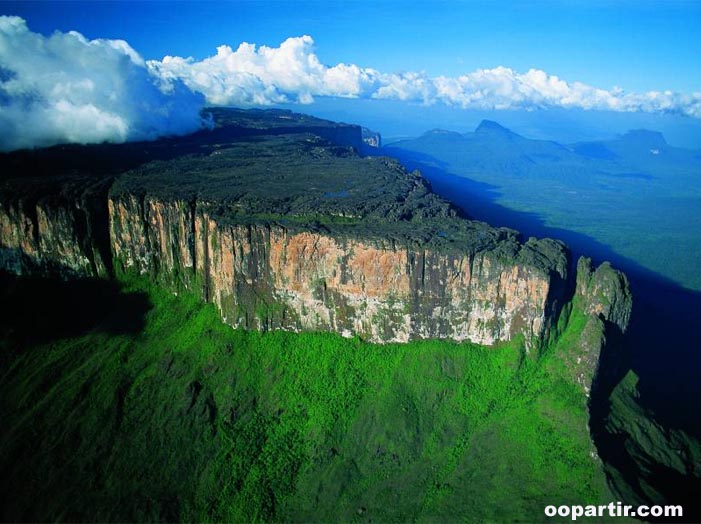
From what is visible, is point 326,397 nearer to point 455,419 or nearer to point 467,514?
point 455,419

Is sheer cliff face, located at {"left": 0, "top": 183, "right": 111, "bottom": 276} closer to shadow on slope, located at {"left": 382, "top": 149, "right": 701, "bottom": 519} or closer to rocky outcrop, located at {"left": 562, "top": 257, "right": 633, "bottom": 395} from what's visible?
rocky outcrop, located at {"left": 562, "top": 257, "right": 633, "bottom": 395}

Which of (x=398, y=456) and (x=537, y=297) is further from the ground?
(x=537, y=297)

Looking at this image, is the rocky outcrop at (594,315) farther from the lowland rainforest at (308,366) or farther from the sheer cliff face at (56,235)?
the sheer cliff face at (56,235)

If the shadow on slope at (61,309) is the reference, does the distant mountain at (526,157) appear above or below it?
above

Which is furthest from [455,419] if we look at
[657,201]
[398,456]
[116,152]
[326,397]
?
[657,201]

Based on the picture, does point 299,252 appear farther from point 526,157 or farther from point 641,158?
point 641,158

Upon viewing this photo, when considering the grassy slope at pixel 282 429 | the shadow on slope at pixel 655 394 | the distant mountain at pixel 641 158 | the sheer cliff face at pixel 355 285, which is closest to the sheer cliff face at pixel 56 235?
the sheer cliff face at pixel 355 285

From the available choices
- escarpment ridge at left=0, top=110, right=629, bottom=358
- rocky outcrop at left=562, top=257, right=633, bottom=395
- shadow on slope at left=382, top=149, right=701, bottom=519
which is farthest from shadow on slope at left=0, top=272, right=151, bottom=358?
shadow on slope at left=382, top=149, right=701, bottom=519
